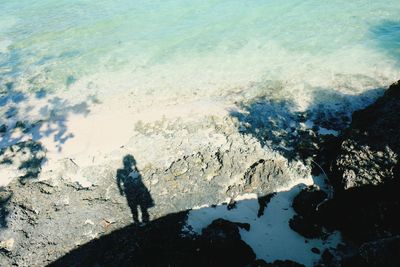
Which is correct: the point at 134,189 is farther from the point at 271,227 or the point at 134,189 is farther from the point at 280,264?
the point at 280,264

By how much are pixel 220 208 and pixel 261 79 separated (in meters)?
6.72

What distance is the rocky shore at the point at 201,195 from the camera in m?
6.50

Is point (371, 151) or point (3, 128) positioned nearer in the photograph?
point (371, 151)

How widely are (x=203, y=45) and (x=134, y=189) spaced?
1021cm

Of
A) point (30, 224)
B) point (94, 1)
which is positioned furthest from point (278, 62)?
point (94, 1)

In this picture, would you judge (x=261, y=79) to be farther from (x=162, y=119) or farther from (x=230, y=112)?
(x=162, y=119)

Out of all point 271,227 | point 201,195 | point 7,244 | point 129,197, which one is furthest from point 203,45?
point 7,244

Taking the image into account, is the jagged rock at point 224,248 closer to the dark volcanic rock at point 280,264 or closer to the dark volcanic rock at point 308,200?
the dark volcanic rock at point 280,264

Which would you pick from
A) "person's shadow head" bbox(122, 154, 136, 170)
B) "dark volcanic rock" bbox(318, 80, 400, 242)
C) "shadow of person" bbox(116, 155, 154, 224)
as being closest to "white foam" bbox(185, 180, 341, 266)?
"dark volcanic rock" bbox(318, 80, 400, 242)

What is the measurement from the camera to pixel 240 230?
7152mm

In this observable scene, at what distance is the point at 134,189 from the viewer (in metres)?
8.26

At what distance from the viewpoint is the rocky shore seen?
6504 mm

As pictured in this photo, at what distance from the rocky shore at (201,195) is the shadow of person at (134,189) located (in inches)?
1.1

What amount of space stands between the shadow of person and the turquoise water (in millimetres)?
5089
